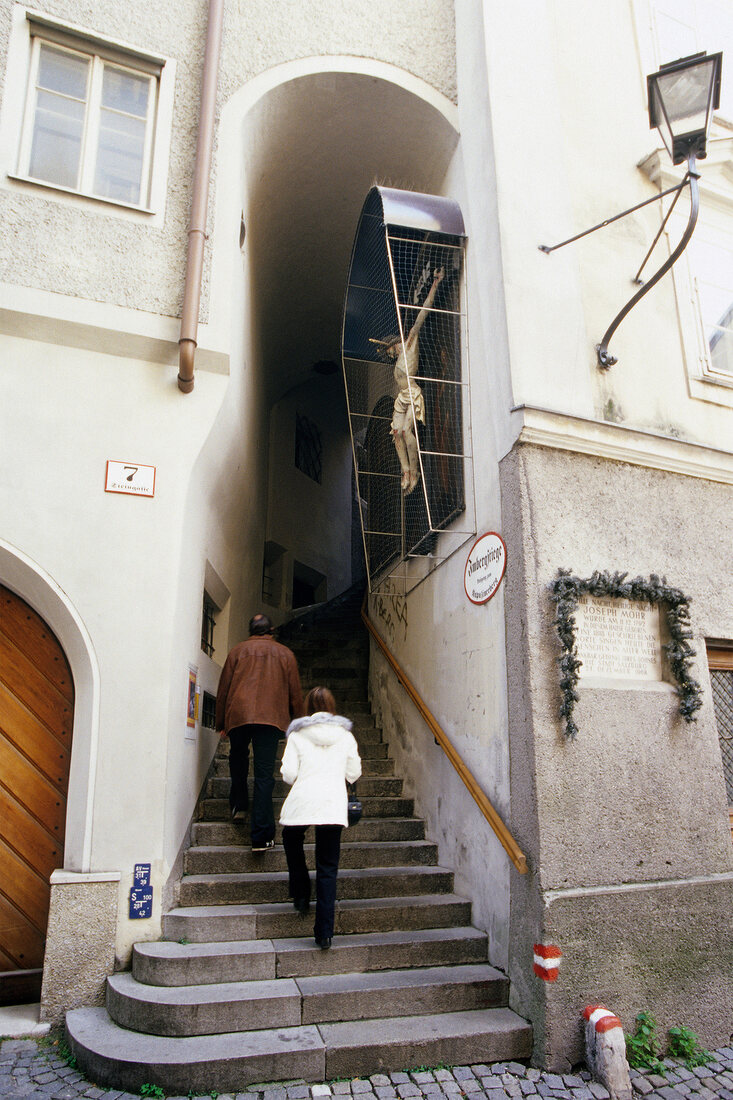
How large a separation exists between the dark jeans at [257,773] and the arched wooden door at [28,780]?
44.8 inches

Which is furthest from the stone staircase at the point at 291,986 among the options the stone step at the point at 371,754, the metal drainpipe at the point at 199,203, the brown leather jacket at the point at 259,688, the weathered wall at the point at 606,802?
the metal drainpipe at the point at 199,203

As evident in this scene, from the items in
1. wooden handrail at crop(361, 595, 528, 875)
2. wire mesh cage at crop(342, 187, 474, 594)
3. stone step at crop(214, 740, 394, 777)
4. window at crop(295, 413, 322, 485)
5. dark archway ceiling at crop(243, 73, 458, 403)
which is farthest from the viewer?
window at crop(295, 413, 322, 485)

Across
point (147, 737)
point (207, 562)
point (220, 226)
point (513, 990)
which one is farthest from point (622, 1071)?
point (220, 226)

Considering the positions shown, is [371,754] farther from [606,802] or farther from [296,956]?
Result: [606,802]

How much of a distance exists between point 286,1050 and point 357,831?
88.0 inches

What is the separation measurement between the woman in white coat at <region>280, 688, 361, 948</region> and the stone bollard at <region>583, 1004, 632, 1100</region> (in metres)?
1.45

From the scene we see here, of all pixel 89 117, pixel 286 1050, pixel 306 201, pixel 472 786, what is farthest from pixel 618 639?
pixel 306 201

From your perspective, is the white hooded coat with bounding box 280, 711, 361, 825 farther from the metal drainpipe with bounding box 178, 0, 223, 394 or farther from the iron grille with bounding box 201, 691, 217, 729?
the metal drainpipe with bounding box 178, 0, 223, 394

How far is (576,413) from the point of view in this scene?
193 inches

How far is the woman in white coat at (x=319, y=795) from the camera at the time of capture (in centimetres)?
424

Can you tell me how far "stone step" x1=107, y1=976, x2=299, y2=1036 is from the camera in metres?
3.67

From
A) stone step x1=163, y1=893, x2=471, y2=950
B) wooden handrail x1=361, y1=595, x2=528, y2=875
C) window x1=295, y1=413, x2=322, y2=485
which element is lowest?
stone step x1=163, y1=893, x2=471, y2=950

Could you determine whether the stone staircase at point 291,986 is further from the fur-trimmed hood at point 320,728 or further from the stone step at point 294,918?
the fur-trimmed hood at point 320,728

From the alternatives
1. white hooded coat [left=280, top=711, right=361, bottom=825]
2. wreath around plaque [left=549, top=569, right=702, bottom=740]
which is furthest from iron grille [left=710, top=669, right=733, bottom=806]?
white hooded coat [left=280, top=711, right=361, bottom=825]
